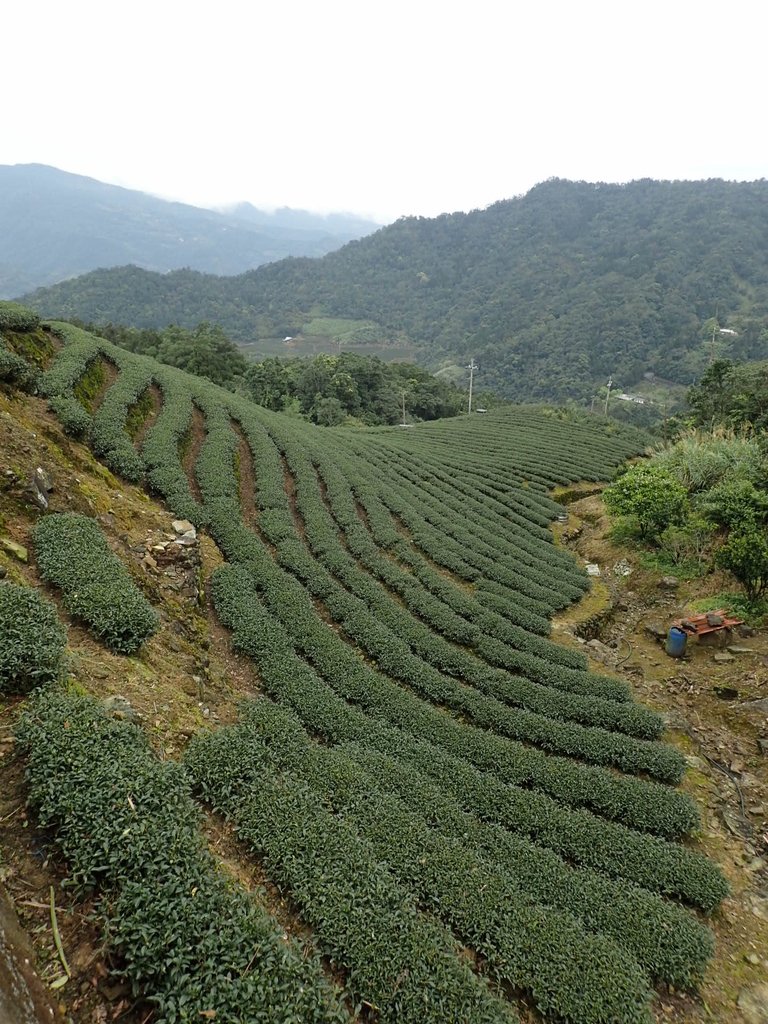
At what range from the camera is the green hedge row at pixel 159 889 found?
372 cm

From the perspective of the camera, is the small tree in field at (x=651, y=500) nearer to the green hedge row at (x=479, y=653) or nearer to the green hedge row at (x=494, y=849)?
the green hedge row at (x=479, y=653)

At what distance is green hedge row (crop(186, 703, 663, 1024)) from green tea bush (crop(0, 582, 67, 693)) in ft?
6.60

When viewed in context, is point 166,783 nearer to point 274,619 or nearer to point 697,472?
point 274,619

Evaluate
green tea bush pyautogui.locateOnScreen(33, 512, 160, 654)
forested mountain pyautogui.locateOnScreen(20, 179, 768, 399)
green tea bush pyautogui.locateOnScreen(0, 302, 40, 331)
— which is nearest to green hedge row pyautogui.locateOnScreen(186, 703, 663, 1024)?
green tea bush pyautogui.locateOnScreen(33, 512, 160, 654)

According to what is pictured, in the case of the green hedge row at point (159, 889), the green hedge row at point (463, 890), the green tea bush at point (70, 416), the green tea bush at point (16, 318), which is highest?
the green tea bush at point (16, 318)

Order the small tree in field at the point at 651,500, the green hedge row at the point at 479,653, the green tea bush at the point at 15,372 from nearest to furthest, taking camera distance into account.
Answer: the green hedge row at the point at 479,653
the green tea bush at the point at 15,372
the small tree in field at the point at 651,500

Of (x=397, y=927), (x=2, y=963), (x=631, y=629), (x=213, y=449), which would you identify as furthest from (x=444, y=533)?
(x=2, y=963)

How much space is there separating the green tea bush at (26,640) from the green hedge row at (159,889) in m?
0.44

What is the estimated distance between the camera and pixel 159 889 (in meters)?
4.11

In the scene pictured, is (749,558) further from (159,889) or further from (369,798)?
(159,889)

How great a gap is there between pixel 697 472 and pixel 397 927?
769 inches

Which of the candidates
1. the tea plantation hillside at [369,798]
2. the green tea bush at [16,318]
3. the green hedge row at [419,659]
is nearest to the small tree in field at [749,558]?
the tea plantation hillside at [369,798]

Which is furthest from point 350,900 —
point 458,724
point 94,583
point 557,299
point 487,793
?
point 557,299

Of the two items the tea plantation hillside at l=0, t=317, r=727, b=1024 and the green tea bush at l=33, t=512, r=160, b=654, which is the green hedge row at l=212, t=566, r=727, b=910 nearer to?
the tea plantation hillside at l=0, t=317, r=727, b=1024
